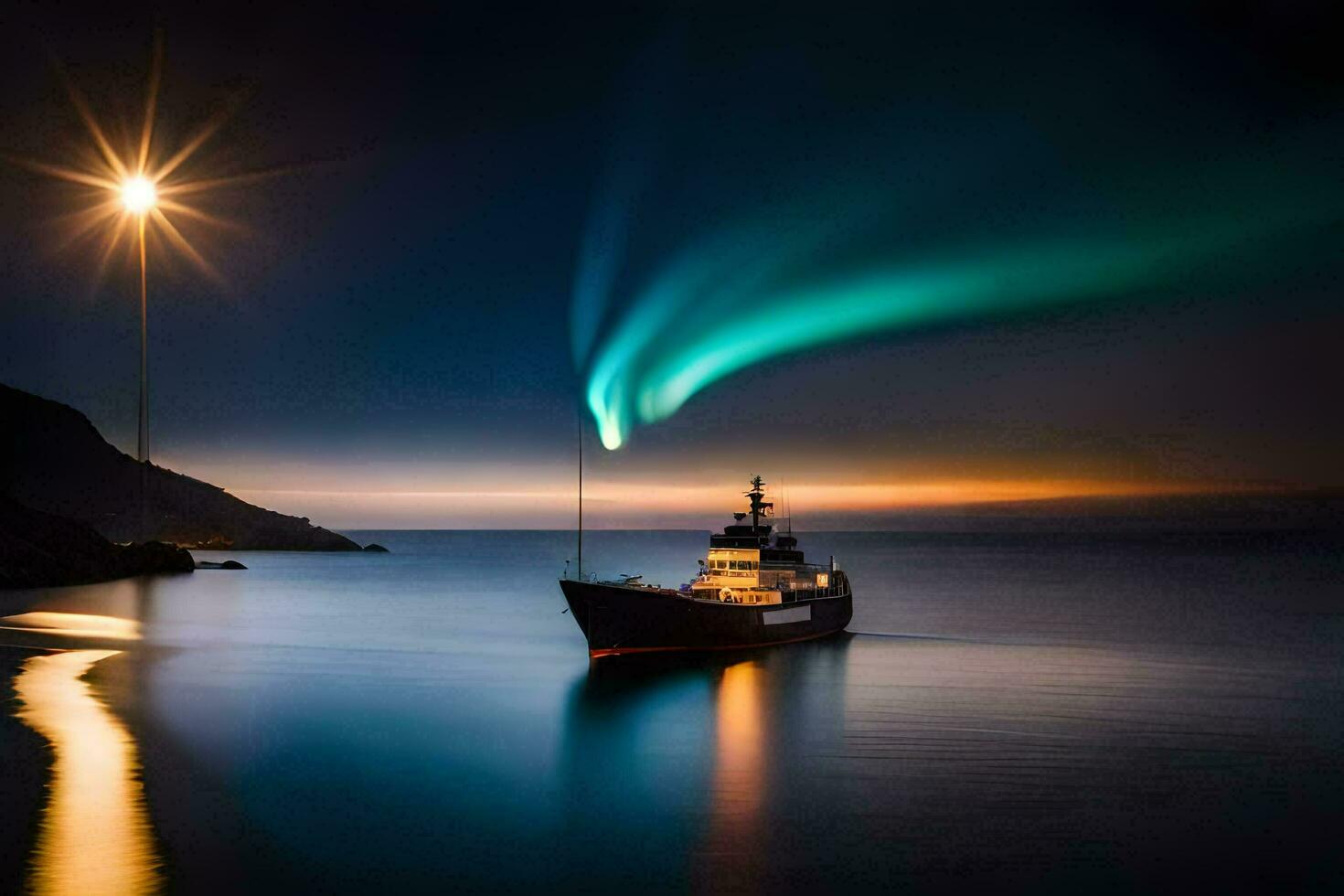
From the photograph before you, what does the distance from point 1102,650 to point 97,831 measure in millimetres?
49438

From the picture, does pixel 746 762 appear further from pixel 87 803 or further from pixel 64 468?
pixel 64 468

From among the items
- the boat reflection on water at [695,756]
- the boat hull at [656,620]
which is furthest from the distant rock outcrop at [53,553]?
the boat reflection on water at [695,756]

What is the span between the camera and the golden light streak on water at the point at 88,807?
56.3 ft

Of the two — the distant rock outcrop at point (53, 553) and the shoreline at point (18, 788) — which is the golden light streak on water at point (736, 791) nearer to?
the shoreline at point (18, 788)

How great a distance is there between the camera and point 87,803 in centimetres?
2164

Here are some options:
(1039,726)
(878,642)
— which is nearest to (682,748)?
(1039,726)

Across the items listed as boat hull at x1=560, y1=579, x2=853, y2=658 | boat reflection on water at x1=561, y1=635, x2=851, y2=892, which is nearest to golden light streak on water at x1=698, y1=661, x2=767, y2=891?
boat reflection on water at x1=561, y1=635, x2=851, y2=892

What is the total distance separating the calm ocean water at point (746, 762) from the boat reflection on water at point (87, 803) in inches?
23.2

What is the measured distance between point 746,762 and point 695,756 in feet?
5.83

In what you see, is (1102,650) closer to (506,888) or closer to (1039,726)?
(1039,726)

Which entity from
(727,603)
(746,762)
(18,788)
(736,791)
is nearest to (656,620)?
(727,603)

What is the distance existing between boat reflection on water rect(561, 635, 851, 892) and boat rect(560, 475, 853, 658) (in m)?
1.16

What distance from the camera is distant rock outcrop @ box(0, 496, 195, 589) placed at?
8469cm

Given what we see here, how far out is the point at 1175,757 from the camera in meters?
28.3
